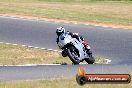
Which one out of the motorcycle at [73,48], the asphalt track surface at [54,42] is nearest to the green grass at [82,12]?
the asphalt track surface at [54,42]

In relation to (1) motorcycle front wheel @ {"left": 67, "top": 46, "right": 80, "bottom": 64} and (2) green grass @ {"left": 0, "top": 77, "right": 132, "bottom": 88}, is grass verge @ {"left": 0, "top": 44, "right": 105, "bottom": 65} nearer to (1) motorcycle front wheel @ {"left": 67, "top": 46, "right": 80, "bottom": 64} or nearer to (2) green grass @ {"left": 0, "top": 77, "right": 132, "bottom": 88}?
(1) motorcycle front wheel @ {"left": 67, "top": 46, "right": 80, "bottom": 64}

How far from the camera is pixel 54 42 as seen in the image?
2302cm

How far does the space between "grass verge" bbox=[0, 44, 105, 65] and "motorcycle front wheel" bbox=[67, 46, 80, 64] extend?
4.40ft

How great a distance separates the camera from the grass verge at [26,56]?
58.7 feet

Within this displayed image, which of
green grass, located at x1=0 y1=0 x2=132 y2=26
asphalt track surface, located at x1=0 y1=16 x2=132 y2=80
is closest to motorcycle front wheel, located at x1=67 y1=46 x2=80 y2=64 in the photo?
asphalt track surface, located at x1=0 y1=16 x2=132 y2=80

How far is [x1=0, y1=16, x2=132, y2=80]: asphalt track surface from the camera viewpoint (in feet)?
47.2

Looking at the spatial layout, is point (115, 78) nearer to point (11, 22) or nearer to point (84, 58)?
point (84, 58)

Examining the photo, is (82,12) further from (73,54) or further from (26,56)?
(73,54)

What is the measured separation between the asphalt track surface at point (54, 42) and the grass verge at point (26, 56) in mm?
1352

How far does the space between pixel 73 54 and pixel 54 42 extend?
20.9ft

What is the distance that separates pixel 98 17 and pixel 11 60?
46.8 ft

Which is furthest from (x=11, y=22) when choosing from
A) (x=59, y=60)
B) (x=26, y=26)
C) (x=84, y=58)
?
(x=84, y=58)

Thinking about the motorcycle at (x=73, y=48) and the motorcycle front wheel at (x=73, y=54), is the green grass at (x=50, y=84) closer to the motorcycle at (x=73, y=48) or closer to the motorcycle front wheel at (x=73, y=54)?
the motorcycle front wheel at (x=73, y=54)

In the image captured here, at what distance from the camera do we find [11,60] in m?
18.0
